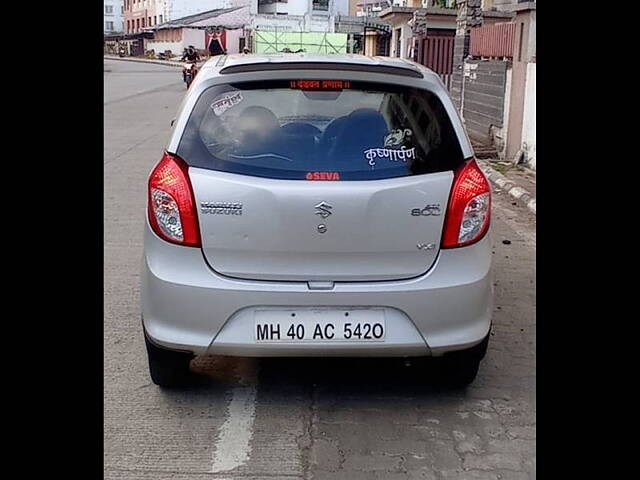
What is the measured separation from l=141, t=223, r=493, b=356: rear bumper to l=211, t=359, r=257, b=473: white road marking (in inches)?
15.8

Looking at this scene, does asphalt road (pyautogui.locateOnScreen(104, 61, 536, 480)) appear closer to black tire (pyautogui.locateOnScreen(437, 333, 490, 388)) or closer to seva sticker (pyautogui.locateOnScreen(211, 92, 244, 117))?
black tire (pyautogui.locateOnScreen(437, 333, 490, 388))

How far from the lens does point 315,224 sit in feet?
10.4

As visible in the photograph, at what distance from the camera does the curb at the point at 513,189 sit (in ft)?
27.3

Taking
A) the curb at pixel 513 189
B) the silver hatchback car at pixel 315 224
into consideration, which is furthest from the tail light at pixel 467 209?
the curb at pixel 513 189

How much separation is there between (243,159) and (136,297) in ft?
7.49

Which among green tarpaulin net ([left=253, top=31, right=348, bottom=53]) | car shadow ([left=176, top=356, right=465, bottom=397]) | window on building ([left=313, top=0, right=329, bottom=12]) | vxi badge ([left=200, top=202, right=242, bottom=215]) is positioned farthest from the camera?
window on building ([left=313, top=0, right=329, bottom=12])

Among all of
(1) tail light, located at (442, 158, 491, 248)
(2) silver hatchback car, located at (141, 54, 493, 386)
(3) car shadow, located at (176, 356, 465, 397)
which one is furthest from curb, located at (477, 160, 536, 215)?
(2) silver hatchback car, located at (141, 54, 493, 386)


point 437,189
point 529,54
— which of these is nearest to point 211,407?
point 437,189

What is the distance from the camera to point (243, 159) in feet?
10.8

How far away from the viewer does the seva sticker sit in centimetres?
340

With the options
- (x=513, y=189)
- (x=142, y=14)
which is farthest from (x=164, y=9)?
(x=513, y=189)
